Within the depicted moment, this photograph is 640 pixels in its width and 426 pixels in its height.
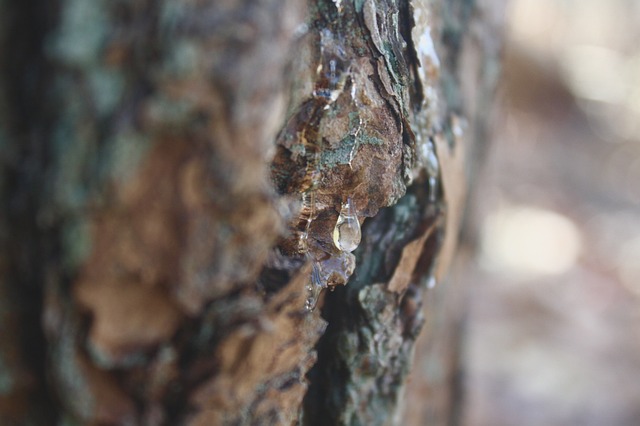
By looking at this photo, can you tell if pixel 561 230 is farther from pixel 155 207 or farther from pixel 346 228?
pixel 155 207

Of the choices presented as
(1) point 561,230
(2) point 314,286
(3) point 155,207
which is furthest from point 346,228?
(1) point 561,230

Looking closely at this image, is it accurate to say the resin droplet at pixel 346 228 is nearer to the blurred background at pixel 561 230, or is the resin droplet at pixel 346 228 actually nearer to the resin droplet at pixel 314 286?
the resin droplet at pixel 314 286

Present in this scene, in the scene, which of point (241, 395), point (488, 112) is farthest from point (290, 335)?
point (488, 112)

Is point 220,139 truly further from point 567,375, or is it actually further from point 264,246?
point 567,375

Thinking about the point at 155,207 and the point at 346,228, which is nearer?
the point at 155,207

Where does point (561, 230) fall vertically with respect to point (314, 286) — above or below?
above

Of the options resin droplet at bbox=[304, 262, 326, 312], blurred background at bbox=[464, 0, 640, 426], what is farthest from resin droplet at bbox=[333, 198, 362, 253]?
blurred background at bbox=[464, 0, 640, 426]

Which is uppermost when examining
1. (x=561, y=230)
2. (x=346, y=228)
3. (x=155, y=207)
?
(x=561, y=230)

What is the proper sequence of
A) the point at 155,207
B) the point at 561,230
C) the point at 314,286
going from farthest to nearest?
the point at 561,230 → the point at 314,286 → the point at 155,207
